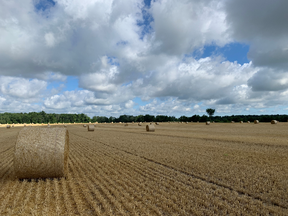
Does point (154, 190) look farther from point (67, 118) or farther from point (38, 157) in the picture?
point (67, 118)

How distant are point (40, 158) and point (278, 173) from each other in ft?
30.4

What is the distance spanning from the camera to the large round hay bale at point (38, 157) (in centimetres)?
726

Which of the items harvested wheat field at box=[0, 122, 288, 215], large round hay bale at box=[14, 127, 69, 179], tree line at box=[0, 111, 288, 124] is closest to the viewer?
harvested wheat field at box=[0, 122, 288, 215]

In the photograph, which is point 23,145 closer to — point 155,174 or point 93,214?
point 93,214

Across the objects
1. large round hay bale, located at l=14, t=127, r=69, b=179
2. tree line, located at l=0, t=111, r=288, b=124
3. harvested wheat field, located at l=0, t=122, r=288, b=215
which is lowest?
harvested wheat field, located at l=0, t=122, r=288, b=215

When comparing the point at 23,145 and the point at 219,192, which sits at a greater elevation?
the point at 23,145

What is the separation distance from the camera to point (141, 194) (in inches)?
228

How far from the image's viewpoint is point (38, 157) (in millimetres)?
7371

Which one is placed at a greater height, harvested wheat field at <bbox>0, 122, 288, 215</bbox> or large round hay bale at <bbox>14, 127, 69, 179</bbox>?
large round hay bale at <bbox>14, 127, 69, 179</bbox>

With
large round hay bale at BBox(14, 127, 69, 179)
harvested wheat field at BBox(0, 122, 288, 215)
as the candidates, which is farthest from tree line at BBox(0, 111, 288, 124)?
large round hay bale at BBox(14, 127, 69, 179)

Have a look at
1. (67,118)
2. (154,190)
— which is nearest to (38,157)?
(154,190)

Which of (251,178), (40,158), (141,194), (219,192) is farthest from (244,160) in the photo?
(40,158)

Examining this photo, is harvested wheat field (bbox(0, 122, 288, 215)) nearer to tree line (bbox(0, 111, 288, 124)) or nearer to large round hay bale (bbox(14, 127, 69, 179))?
large round hay bale (bbox(14, 127, 69, 179))

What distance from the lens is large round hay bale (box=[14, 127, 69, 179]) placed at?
286 inches
